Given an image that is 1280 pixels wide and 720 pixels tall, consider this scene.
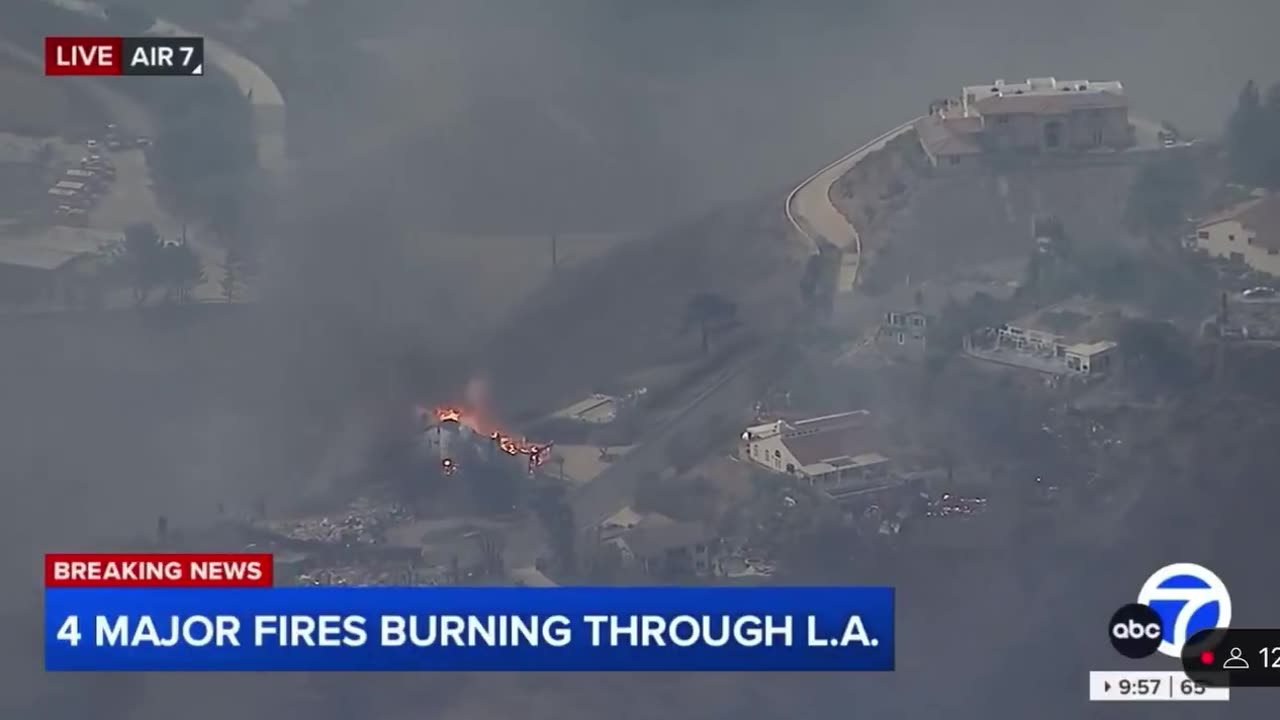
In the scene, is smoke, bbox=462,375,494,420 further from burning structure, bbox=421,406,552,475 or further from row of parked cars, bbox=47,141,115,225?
row of parked cars, bbox=47,141,115,225

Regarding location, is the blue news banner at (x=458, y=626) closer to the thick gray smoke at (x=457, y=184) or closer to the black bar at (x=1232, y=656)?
the thick gray smoke at (x=457, y=184)

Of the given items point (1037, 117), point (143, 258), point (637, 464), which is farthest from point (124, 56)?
point (1037, 117)

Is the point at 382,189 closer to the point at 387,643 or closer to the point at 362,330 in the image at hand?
the point at 362,330

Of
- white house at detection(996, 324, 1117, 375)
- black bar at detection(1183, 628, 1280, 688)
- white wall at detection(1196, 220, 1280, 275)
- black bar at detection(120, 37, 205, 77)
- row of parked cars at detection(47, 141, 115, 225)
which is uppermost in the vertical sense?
black bar at detection(120, 37, 205, 77)

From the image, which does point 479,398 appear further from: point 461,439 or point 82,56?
point 82,56

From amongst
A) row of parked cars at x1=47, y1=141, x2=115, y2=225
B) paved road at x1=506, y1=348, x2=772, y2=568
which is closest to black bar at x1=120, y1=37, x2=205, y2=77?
row of parked cars at x1=47, y1=141, x2=115, y2=225

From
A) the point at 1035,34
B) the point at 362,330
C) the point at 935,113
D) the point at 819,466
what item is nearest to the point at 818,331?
the point at 819,466
